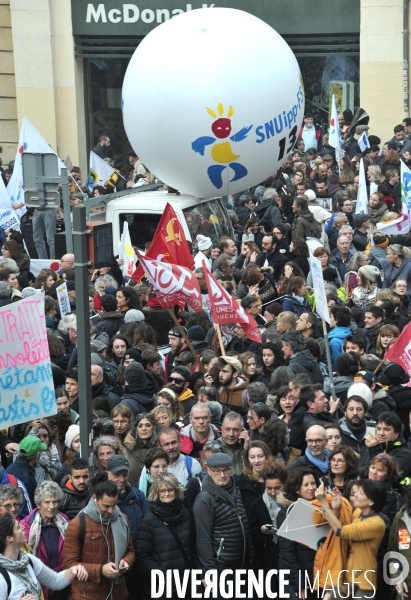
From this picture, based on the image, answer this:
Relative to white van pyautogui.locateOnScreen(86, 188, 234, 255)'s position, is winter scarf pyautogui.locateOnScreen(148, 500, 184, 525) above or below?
below

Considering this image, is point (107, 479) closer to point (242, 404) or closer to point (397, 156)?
point (242, 404)

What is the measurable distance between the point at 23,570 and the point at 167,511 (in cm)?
109

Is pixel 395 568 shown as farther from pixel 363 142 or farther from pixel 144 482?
pixel 363 142

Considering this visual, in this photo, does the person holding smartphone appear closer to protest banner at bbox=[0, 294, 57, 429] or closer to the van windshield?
protest banner at bbox=[0, 294, 57, 429]

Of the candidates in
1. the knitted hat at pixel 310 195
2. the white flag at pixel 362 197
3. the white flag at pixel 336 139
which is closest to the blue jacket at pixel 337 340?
the white flag at pixel 362 197

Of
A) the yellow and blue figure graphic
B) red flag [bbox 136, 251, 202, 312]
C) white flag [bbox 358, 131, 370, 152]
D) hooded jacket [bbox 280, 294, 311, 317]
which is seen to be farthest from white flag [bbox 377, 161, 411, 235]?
white flag [bbox 358, 131, 370, 152]

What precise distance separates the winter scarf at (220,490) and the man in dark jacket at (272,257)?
6.44 m

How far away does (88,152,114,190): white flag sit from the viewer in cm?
1920

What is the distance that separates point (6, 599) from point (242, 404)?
3672 mm

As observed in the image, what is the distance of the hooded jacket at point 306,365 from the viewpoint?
991 centimetres

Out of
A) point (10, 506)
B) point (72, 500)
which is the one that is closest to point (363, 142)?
point (72, 500)

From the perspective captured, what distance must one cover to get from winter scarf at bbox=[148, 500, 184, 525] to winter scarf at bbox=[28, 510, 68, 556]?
1.70ft

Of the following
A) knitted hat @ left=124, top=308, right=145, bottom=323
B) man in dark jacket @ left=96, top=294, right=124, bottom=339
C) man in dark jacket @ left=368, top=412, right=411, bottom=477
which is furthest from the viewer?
man in dark jacket @ left=96, top=294, right=124, bottom=339

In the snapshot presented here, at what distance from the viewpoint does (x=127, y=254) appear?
13836 mm
